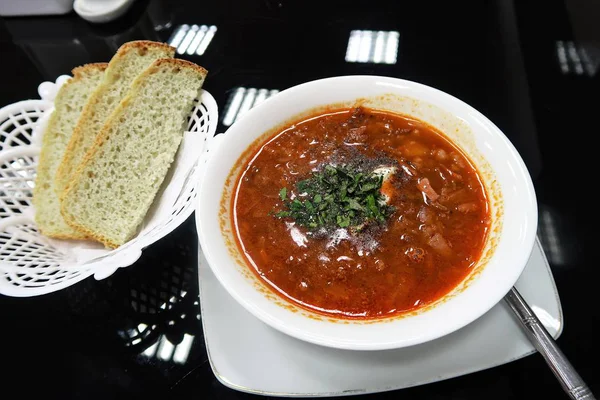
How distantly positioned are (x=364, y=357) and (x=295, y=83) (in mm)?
2275

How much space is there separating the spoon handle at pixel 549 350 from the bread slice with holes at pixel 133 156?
81.0 inches

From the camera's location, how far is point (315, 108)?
2.60 m

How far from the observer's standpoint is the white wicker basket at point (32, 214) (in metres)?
2.28

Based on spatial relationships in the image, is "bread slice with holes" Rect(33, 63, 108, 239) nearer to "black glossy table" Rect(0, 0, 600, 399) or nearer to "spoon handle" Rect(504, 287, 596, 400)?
"black glossy table" Rect(0, 0, 600, 399)

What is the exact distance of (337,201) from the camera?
226 centimetres

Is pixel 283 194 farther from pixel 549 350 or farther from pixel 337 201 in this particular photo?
pixel 549 350

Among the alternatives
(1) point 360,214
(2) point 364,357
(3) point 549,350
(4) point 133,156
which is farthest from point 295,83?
(3) point 549,350

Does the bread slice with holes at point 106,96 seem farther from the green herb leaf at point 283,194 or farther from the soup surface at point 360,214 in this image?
the green herb leaf at point 283,194

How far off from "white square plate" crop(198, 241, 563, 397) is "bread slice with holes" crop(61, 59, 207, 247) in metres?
1.05

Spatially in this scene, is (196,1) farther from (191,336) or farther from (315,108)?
(191,336)

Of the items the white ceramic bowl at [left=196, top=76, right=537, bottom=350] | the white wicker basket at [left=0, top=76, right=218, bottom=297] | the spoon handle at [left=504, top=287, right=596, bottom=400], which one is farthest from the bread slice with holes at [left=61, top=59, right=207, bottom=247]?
the spoon handle at [left=504, top=287, right=596, bottom=400]

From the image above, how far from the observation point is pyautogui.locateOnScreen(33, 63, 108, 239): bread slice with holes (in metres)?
2.68

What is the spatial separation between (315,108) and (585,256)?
171cm

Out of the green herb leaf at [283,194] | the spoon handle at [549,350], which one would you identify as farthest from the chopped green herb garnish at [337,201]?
the spoon handle at [549,350]
